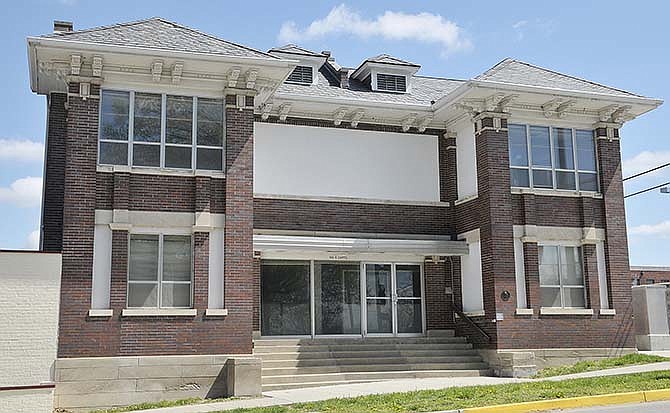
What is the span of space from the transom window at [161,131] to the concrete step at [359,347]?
4.70 metres

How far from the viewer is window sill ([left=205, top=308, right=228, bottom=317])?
17.3 m

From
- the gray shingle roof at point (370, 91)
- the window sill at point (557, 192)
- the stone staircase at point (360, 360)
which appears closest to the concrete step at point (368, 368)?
the stone staircase at point (360, 360)

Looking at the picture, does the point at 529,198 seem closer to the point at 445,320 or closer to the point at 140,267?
the point at 445,320

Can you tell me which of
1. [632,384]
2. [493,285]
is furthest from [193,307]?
[632,384]

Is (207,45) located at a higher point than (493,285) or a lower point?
higher

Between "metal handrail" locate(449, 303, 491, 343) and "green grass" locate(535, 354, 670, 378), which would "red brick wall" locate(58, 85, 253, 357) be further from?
"green grass" locate(535, 354, 670, 378)

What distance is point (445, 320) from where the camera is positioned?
2172cm

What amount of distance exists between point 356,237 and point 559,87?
267 inches

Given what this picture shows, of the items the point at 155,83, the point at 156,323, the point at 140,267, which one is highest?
the point at 155,83

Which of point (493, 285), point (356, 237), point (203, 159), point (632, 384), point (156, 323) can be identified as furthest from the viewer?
point (356, 237)

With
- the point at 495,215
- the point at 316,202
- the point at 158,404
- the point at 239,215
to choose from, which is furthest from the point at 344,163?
the point at 158,404

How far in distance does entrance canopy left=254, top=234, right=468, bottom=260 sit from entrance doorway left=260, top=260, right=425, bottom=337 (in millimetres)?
348

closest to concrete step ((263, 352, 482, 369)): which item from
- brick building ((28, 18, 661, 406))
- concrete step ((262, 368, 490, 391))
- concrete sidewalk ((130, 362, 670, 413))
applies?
brick building ((28, 18, 661, 406))

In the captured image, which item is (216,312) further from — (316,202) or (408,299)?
(408,299)
